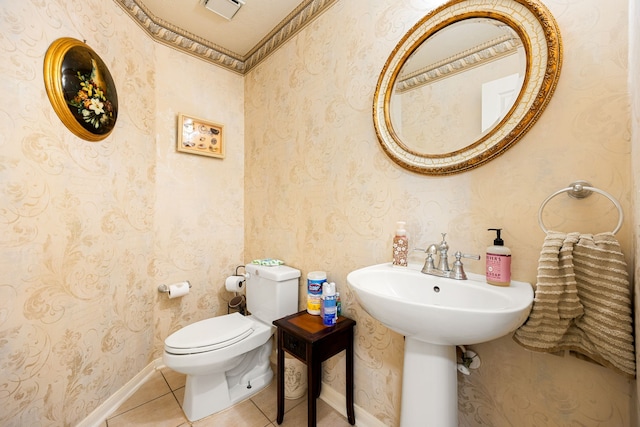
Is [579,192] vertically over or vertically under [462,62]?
under

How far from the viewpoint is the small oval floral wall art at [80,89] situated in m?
1.10

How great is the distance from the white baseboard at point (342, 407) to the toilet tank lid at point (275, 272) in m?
0.63

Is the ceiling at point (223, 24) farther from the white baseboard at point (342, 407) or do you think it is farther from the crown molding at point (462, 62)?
the white baseboard at point (342, 407)

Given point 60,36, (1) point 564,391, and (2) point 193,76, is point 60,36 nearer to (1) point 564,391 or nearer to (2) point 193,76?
(2) point 193,76

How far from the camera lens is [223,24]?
5.72ft

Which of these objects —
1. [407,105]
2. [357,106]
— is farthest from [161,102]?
[407,105]

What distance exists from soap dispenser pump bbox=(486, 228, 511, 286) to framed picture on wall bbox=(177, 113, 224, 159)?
188 centimetres

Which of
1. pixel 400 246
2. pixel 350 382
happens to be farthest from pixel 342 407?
pixel 400 246

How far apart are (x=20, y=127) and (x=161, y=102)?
0.89 metres

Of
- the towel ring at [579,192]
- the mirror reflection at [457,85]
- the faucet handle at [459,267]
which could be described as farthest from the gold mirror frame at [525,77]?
the faucet handle at [459,267]

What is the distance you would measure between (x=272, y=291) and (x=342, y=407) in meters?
0.71

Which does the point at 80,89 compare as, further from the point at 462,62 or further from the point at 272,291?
the point at 462,62

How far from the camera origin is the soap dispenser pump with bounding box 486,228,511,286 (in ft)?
2.60

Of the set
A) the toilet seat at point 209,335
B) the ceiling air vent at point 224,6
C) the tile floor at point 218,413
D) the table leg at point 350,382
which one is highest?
the ceiling air vent at point 224,6
